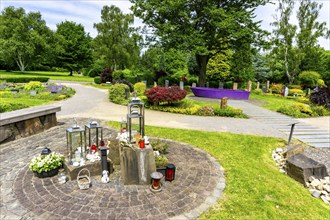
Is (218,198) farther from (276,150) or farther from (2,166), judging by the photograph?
(2,166)

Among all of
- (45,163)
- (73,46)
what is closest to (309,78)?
(45,163)

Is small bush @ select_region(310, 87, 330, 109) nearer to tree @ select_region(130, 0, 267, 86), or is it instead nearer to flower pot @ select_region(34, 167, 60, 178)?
tree @ select_region(130, 0, 267, 86)

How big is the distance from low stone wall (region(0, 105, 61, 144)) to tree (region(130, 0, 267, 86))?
13.7m

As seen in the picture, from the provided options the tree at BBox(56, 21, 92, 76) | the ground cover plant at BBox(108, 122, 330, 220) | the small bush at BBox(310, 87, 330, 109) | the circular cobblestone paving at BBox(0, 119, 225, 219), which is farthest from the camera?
the tree at BBox(56, 21, 92, 76)

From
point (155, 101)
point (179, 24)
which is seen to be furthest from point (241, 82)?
point (155, 101)

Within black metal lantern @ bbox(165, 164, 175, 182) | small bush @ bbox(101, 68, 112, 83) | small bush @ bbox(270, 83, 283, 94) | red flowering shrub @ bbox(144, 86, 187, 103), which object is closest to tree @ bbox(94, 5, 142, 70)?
small bush @ bbox(101, 68, 112, 83)

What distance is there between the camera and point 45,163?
14.9 ft

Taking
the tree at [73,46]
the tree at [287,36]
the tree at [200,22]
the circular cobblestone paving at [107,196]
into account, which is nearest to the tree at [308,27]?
the tree at [287,36]

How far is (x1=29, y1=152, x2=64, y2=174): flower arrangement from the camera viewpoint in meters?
4.49

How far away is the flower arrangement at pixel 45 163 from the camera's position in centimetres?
449

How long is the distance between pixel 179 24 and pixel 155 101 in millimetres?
10498

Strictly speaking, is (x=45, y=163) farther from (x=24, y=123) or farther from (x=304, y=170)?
(x=304, y=170)

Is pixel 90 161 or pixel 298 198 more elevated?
pixel 90 161

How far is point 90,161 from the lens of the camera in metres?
4.75
